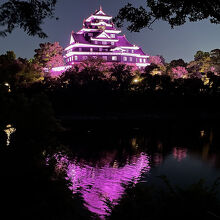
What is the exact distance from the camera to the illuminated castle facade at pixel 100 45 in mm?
65438

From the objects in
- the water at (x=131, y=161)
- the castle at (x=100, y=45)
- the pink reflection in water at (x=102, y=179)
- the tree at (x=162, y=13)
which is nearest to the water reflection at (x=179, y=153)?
the water at (x=131, y=161)

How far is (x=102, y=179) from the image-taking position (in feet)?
40.2

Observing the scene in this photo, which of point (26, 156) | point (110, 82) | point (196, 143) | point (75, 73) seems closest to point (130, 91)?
point (110, 82)

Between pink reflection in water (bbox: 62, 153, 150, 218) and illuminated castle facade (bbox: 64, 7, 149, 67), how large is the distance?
50.7 metres

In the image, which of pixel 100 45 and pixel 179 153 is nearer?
pixel 179 153

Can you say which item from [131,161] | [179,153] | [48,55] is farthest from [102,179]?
[48,55]

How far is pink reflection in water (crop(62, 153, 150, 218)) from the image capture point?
9.30 meters

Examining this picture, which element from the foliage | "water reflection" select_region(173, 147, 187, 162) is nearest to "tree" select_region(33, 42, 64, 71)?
the foliage

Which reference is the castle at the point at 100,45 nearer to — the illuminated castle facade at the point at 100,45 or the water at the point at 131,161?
the illuminated castle facade at the point at 100,45

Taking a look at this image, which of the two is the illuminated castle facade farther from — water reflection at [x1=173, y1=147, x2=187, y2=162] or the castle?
water reflection at [x1=173, y1=147, x2=187, y2=162]

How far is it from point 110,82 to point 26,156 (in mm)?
33639

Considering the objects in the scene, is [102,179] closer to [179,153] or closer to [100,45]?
[179,153]

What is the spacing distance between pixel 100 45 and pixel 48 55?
48.6 ft

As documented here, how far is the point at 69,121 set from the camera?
34.4 metres
